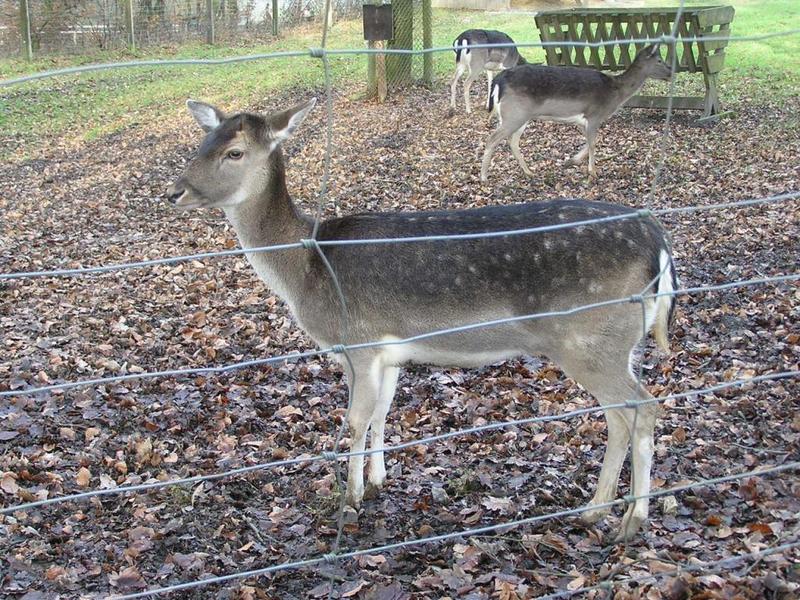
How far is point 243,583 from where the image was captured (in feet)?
12.6

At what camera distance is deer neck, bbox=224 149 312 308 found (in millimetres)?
4406

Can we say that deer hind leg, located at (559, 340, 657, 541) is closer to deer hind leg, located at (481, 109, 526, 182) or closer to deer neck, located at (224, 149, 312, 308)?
deer neck, located at (224, 149, 312, 308)

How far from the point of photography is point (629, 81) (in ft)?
37.1

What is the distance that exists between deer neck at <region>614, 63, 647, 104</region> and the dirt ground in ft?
6.56

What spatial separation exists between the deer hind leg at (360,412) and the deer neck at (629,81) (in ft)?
25.9

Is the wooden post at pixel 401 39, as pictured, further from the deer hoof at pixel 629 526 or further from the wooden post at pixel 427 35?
the deer hoof at pixel 629 526

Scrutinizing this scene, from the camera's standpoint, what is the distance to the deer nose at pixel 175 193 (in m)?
4.34

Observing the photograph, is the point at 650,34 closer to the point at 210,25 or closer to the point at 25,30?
the point at 210,25

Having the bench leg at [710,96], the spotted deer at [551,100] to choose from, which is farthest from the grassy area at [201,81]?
the spotted deer at [551,100]

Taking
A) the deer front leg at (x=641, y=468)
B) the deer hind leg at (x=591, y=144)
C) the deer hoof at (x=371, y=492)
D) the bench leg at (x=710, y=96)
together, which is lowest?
the deer hoof at (x=371, y=492)

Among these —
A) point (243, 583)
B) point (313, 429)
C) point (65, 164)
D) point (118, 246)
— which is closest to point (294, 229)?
point (313, 429)

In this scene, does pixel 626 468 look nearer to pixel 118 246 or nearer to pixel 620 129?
A: pixel 118 246

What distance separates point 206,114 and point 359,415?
63.9 inches

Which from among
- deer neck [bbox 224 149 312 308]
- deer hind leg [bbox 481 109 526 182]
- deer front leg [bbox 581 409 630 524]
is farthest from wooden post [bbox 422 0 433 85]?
deer front leg [bbox 581 409 630 524]
